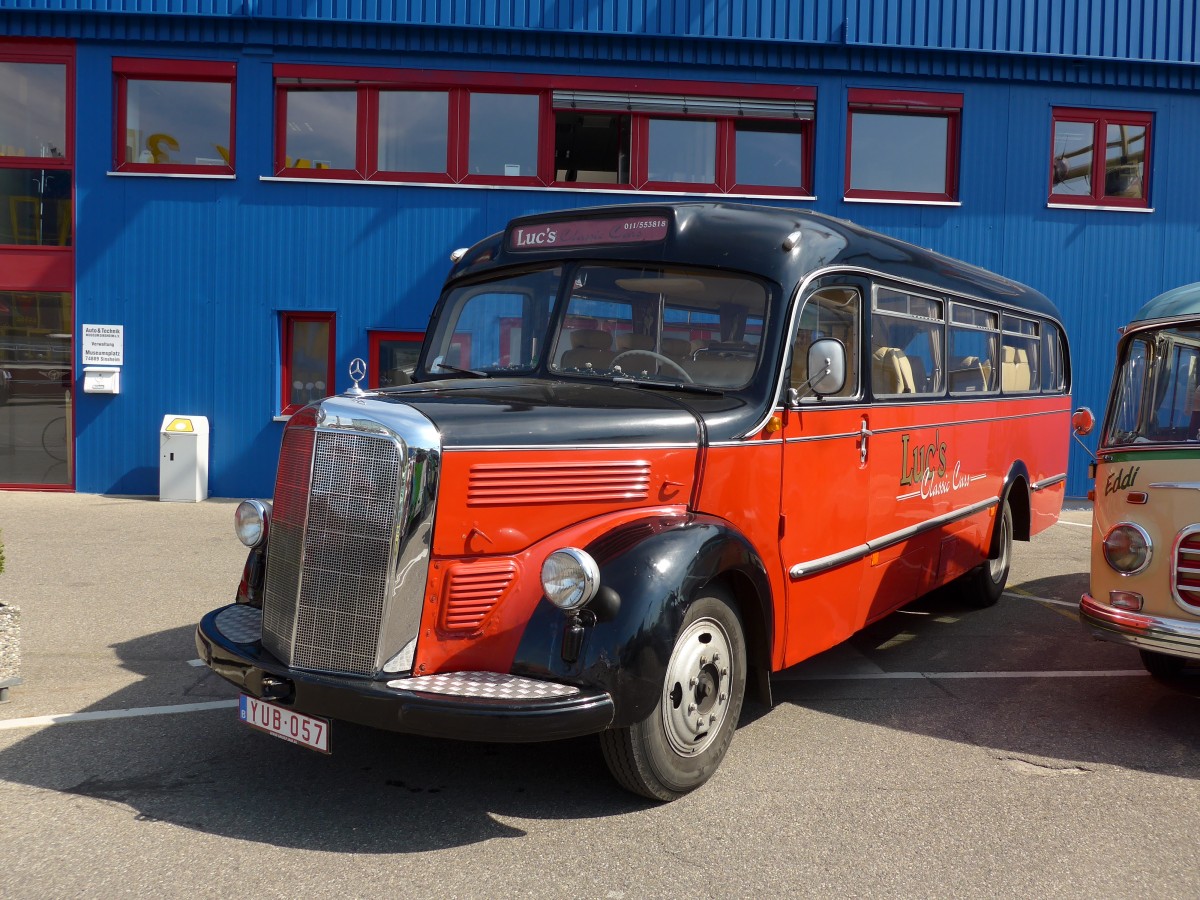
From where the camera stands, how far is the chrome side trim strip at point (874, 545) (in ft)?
16.4

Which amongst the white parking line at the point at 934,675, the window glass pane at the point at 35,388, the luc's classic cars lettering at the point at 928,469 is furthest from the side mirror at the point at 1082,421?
the window glass pane at the point at 35,388

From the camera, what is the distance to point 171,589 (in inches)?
310

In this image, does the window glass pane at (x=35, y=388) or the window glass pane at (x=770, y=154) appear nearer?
the window glass pane at (x=35, y=388)

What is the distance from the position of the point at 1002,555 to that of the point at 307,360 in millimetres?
8962

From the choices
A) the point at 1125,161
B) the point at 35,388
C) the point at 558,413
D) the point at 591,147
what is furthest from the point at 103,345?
the point at 1125,161

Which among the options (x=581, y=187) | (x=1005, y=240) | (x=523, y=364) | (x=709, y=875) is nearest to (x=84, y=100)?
(x=581, y=187)

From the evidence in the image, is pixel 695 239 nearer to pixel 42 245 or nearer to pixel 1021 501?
pixel 1021 501

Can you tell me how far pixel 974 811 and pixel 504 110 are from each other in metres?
11.4

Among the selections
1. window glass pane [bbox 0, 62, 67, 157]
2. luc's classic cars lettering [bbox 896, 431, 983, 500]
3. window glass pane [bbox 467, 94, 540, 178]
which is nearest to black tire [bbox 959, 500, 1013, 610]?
luc's classic cars lettering [bbox 896, 431, 983, 500]

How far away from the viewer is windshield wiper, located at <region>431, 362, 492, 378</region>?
5182 millimetres

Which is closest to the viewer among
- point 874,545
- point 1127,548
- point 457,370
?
point 1127,548

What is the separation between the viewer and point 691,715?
4105 mm

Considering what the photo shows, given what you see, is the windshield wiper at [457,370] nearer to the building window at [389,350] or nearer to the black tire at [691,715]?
the black tire at [691,715]

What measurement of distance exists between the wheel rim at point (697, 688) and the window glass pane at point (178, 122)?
11.4 metres
